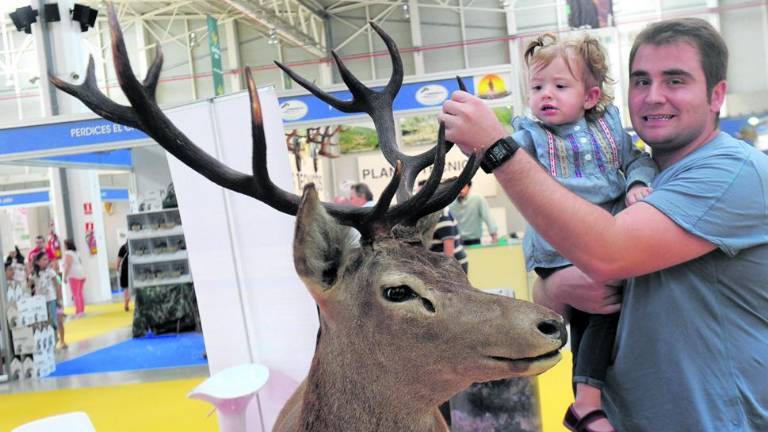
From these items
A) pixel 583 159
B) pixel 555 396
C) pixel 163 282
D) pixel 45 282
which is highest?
pixel 583 159

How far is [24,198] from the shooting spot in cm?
1678

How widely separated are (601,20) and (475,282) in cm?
938

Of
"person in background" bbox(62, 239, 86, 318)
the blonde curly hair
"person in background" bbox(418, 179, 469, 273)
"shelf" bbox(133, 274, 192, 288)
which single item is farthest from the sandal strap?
"person in background" bbox(62, 239, 86, 318)

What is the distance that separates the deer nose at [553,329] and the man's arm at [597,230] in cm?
16

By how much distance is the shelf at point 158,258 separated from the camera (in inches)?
401

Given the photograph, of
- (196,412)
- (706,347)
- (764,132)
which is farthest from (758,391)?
(764,132)

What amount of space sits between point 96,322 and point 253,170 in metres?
12.5

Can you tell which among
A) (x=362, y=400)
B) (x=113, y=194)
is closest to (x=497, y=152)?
(x=362, y=400)

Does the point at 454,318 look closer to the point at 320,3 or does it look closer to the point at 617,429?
the point at 617,429

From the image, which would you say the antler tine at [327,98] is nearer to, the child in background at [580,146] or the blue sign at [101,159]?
the child in background at [580,146]

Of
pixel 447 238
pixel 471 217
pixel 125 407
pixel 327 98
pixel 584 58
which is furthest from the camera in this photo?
pixel 471 217

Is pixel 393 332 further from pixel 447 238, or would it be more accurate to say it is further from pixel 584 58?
pixel 447 238

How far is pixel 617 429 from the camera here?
1789mm

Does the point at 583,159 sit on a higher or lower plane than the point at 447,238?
higher
